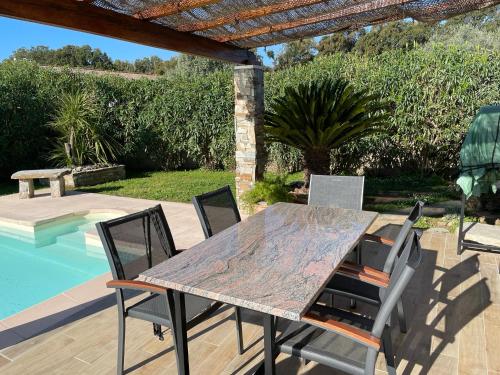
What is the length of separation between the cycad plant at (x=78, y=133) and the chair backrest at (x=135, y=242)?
8134 millimetres

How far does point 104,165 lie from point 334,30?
747 centimetres

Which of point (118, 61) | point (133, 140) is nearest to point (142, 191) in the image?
point (133, 140)

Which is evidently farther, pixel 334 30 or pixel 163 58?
pixel 163 58

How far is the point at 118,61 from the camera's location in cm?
4075

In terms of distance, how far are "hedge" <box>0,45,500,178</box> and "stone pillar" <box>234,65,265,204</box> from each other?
127 inches

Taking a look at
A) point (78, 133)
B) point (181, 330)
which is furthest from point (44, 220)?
point (181, 330)

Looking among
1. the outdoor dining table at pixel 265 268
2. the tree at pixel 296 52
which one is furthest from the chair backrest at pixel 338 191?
the tree at pixel 296 52

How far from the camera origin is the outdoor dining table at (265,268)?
168 cm

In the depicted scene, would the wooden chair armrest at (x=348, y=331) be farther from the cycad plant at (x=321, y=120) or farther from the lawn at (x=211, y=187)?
the lawn at (x=211, y=187)

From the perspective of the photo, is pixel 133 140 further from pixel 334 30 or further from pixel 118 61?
pixel 118 61

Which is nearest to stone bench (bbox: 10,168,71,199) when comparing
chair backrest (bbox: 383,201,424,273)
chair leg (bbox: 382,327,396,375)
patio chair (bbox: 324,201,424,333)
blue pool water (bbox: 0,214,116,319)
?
blue pool water (bbox: 0,214,116,319)

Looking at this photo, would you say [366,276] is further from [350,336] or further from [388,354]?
[350,336]

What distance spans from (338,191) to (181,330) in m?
2.17

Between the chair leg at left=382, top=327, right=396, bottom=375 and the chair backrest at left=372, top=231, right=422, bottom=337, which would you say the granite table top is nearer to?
the chair backrest at left=372, top=231, right=422, bottom=337
